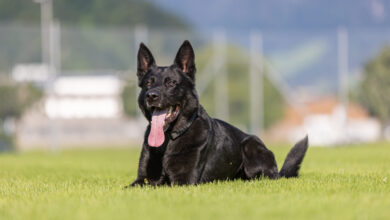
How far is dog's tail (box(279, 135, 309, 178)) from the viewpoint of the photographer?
25.3 ft

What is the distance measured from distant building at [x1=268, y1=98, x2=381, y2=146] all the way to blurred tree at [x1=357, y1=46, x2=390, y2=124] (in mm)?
374

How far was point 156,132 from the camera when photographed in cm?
642

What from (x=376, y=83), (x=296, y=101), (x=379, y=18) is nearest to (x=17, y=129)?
(x=296, y=101)

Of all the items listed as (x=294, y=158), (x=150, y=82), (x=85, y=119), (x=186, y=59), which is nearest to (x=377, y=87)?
(x=85, y=119)

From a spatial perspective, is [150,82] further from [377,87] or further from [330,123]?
[377,87]

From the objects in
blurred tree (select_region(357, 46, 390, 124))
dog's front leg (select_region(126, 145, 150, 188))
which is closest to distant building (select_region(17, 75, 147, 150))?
blurred tree (select_region(357, 46, 390, 124))

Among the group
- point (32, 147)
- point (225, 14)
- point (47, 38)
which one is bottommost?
point (32, 147)

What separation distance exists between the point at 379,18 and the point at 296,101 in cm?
1404

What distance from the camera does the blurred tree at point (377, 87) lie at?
1035 inches

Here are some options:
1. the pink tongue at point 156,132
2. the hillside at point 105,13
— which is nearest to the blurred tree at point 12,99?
the pink tongue at point 156,132

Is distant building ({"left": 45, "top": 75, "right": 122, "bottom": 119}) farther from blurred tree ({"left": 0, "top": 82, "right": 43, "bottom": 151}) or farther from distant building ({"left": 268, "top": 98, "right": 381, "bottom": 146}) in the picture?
distant building ({"left": 268, "top": 98, "right": 381, "bottom": 146})

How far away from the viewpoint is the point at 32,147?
27922mm

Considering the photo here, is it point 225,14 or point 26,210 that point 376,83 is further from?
point 225,14

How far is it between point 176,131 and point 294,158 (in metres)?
1.87
